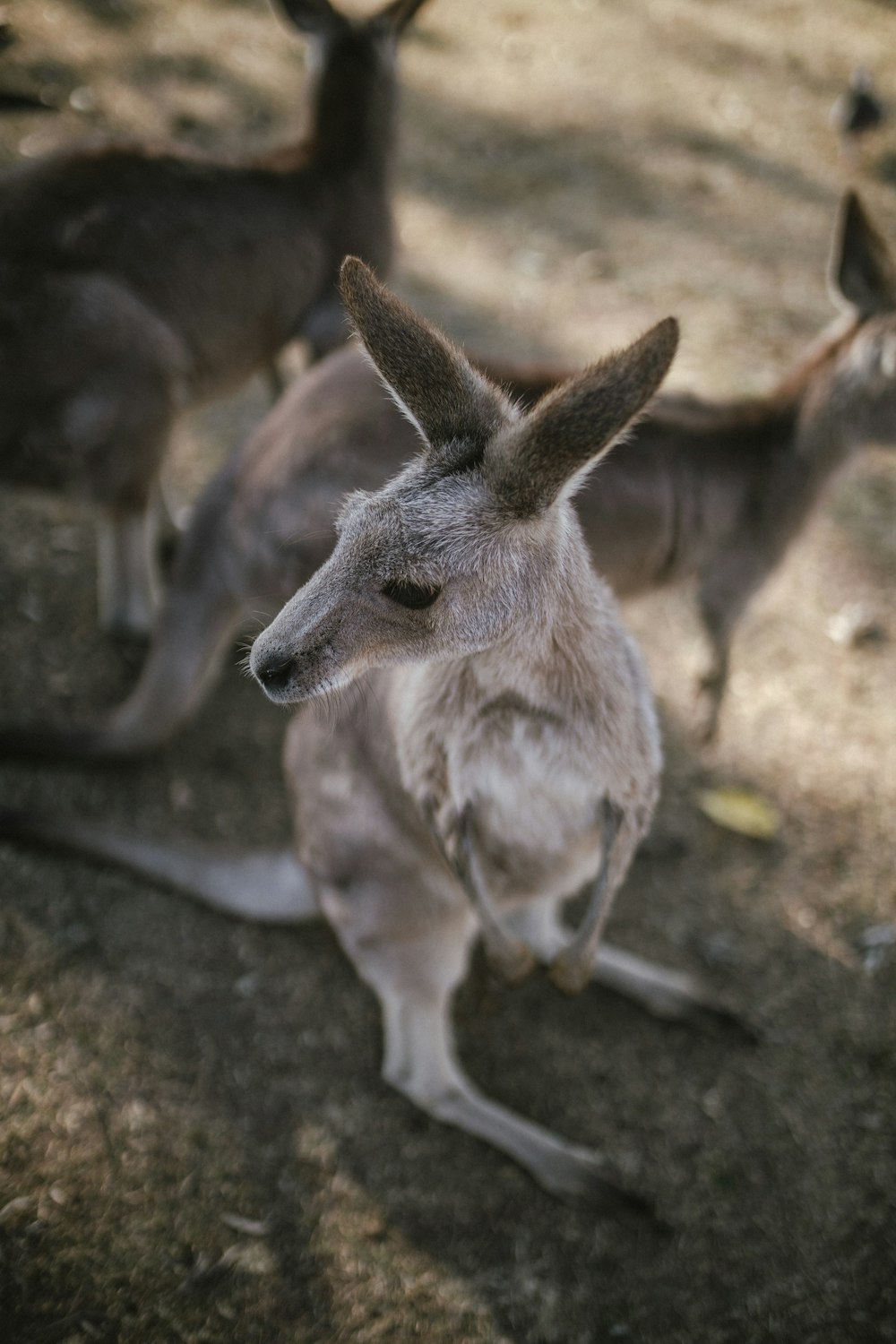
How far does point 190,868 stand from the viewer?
247cm

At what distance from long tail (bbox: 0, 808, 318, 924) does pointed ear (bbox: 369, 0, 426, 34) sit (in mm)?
2897

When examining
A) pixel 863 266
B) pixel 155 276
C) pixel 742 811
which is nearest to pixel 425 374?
pixel 155 276

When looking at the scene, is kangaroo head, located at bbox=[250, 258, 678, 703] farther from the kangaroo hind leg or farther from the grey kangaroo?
the kangaroo hind leg

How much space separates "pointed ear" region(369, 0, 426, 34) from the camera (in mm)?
3350

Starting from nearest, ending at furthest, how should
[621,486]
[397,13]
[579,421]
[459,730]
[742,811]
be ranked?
1. [579,421]
2. [459,730]
3. [621,486]
4. [742,811]
5. [397,13]

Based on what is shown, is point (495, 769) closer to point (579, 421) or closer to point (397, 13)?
point (579, 421)

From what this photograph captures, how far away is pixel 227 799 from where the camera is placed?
2.92 meters

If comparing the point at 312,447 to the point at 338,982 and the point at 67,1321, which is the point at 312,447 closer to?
the point at 338,982

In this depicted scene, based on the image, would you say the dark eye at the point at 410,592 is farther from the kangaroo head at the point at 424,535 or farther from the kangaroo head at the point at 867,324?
the kangaroo head at the point at 867,324

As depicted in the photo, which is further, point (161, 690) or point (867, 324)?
→ point (867, 324)

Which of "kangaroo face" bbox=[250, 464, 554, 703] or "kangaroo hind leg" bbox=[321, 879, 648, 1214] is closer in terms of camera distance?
"kangaroo face" bbox=[250, 464, 554, 703]

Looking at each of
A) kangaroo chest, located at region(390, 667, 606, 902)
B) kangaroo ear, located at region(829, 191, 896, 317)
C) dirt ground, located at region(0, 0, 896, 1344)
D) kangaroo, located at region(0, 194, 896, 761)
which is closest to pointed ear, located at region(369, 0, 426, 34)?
dirt ground, located at region(0, 0, 896, 1344)

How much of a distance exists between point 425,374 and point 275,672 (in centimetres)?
50

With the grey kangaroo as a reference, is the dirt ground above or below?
below
